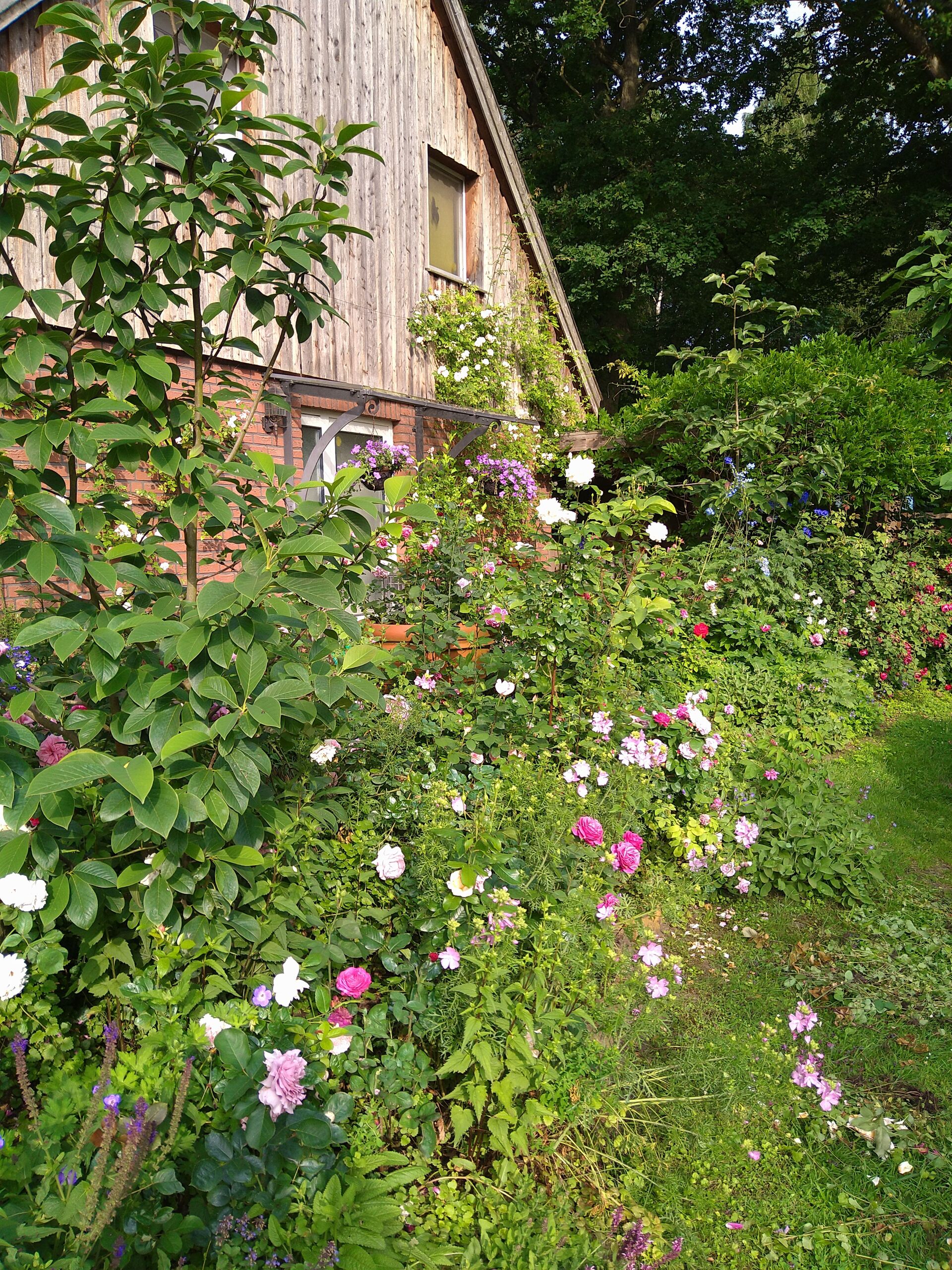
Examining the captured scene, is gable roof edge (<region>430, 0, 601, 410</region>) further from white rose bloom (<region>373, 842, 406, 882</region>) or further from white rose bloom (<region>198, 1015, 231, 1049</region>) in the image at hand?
white rose bloom (<region>198, 1015, 231, 1049</region>)

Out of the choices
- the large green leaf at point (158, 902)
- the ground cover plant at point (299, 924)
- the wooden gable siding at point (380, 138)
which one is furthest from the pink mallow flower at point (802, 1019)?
the wooden gable siding at point (380, 138)

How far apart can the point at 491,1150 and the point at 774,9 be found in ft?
70.4

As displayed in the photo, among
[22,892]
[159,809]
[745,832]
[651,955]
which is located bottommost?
[745,832]

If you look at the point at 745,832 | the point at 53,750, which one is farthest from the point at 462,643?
the point at 53,750

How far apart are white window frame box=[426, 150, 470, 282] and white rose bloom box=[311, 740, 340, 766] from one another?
261 inches

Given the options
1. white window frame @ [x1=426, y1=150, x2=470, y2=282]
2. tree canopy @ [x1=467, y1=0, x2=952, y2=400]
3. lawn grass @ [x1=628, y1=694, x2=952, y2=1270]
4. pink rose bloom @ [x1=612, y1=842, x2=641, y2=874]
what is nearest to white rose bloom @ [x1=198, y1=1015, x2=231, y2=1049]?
lawn grass @ [x1=628, y1=694, x2=952, y2=1270]

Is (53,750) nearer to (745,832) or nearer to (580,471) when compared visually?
(580,471)

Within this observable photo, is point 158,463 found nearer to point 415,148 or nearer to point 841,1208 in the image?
point 841,1208

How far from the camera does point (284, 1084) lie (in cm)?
132

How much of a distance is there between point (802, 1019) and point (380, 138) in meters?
7.43

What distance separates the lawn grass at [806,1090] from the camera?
184 cm

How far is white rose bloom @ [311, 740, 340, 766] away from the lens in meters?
Answer: 2.08

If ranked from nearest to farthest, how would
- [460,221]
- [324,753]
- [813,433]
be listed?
[324,753] < [813,433] < [460,221]

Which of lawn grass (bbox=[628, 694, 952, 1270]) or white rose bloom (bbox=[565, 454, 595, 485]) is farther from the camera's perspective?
white rose bloom (bbox=[565, 454, 595, 485])
